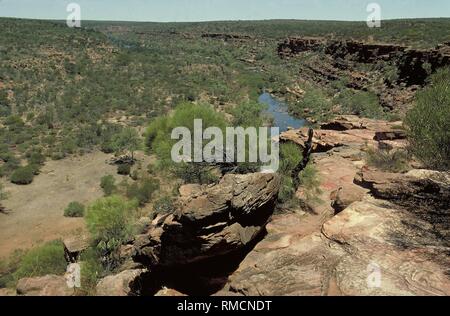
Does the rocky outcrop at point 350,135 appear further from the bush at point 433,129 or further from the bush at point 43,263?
the bush at point 43,263

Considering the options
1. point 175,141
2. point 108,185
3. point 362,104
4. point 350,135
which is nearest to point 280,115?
point 362,104

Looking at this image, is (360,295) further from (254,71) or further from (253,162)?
(254,71)

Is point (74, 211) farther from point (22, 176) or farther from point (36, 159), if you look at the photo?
point (36, 159)

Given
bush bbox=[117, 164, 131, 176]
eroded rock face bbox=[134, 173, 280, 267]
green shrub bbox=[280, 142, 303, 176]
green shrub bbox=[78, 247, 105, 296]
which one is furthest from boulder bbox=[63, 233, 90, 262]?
bush bbox=[117, 164, 131, 176]

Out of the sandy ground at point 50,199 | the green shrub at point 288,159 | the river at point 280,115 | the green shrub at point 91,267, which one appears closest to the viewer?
the green shrub at point 91,267

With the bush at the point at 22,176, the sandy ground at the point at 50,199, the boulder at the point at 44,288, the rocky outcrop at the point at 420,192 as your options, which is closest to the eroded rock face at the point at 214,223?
the boulder at the point at 44,288
